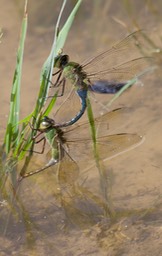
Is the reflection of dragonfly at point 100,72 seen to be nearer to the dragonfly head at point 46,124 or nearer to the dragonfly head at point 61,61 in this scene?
the dragonfly head at point 61,61

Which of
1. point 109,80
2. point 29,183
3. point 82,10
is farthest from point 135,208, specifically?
point 82,10

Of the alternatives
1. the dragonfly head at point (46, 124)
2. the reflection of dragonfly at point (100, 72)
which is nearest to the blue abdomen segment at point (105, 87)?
the reflection of dragonfly at point (100, 72)

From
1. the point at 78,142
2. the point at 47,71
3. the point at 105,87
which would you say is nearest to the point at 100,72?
the point at 105,87

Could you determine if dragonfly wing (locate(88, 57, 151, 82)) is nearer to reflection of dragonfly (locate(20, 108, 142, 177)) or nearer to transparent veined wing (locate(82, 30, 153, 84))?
transparent veined wing (locate(82, 30, 153, 84))

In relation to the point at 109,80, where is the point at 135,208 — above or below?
below

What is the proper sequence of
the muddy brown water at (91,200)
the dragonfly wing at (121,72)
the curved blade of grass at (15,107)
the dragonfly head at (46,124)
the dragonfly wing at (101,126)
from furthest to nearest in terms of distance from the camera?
the dragonfly wing at (121,72), the dragonfly wing at (101,126), the dragonfly head at (46,124), the curved blade of grass at (15,107), the muddy brown water at (91,200)

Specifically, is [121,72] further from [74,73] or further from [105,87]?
[74,73]

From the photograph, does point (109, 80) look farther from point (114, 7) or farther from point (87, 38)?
point (114, 7)
